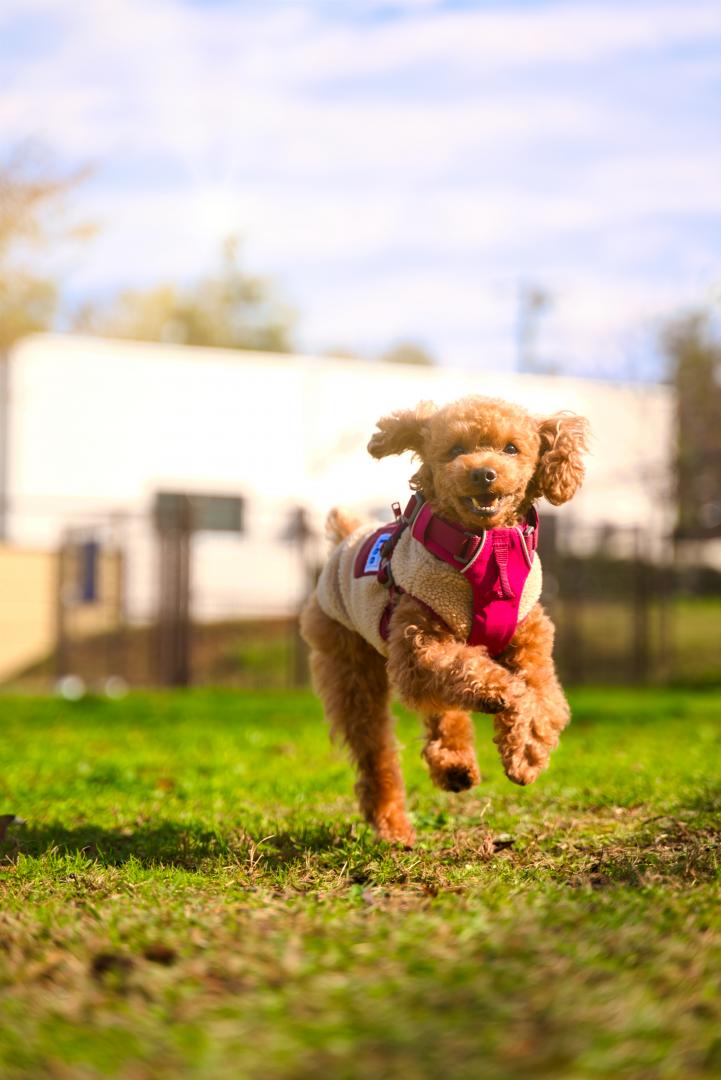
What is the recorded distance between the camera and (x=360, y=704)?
479 centimetres

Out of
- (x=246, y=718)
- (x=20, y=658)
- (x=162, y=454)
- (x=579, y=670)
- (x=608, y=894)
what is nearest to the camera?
(x=608, y=894)

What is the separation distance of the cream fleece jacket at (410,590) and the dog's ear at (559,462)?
0.72 feet

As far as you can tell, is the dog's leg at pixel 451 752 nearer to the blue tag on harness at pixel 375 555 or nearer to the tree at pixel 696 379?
the blue tag on harness at pixel 375 555

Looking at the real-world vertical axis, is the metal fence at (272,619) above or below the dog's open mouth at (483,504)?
below

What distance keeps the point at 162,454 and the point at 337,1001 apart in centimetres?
2258

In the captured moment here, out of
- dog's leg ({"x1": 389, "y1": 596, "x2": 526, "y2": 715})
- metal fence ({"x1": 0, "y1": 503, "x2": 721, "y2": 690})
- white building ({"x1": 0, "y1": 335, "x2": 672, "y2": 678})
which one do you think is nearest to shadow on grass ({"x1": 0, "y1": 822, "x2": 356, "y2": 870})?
dog's leg ({"x1": 389, "y1": 596, "x2": 526, "y2": 715})

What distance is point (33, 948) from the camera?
2.75 metres

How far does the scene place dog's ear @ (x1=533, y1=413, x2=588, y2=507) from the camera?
4117 mm

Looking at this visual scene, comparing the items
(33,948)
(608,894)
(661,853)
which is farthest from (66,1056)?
(661,853)

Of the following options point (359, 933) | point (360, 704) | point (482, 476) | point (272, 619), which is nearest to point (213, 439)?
point (272, 619)

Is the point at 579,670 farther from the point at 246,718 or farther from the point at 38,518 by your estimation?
the point at 38,518

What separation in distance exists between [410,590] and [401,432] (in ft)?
1.88

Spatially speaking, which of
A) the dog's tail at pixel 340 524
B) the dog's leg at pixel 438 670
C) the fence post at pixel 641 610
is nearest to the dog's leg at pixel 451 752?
the dog's leg at pixel 438 670

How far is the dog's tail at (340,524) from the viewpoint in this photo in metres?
5.22
